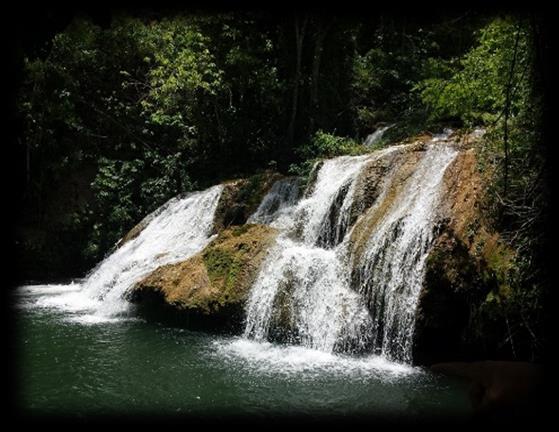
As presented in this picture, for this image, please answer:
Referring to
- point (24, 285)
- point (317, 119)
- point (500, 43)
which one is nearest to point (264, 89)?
point (317, 119)

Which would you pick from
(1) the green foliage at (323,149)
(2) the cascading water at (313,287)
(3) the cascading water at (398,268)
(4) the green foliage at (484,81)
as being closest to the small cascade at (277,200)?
(1) the green foliage at (323,149)

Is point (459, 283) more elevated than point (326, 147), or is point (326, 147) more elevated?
point (326, 147)

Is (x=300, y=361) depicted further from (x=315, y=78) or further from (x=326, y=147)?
(x=315, y=78)

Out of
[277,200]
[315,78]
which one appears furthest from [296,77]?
[277,200]

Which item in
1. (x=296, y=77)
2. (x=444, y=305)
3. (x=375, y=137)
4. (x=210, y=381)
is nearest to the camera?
(x=210, y=381)

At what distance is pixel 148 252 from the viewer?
46.2ft

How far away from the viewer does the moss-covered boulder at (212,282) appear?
32.1 ft

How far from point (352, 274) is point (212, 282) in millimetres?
3026

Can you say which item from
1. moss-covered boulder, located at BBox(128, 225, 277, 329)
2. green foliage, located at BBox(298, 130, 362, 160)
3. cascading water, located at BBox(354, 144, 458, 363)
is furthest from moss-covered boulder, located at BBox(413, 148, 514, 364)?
green foliage, located at BBox(298, 130, 362, 160)

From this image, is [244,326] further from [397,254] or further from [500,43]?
[500,43]

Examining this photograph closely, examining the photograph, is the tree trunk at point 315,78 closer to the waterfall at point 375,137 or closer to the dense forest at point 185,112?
the dense forest at point 185,112

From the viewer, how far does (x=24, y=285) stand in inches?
618

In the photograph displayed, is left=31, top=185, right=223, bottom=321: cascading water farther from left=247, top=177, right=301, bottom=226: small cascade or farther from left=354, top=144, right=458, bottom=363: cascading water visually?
left=354, top=144, right=458, bottom=363: cascading water

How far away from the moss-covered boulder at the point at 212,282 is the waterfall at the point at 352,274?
0.34m
